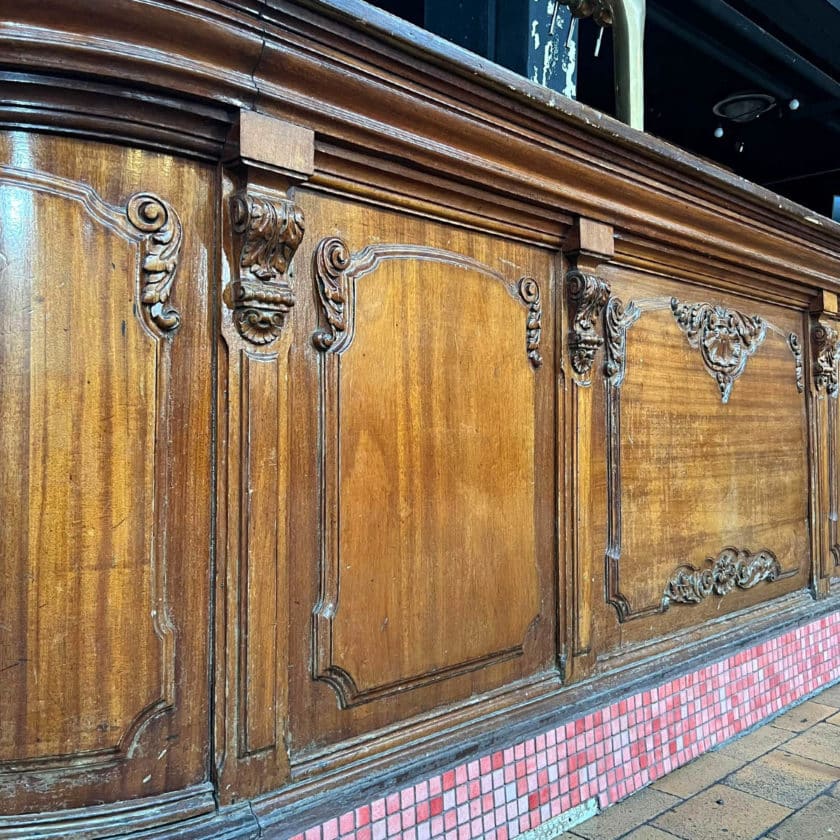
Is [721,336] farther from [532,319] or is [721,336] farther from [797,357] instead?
[532,319]

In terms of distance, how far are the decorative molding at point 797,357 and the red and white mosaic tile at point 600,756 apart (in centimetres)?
120

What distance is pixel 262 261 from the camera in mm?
1796

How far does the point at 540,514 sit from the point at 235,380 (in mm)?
1188

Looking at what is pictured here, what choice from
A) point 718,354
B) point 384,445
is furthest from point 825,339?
point 384,445

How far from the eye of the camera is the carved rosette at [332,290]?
6.40 ft

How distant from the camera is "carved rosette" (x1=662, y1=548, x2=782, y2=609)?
3072mm

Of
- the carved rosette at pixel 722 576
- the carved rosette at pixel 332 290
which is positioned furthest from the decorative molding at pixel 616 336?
the carved rosette at pixel 332 290

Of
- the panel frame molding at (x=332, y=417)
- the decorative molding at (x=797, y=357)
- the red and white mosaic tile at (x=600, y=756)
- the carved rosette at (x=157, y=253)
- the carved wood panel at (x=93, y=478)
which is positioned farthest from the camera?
the decorative molding at (x=797, y=357)

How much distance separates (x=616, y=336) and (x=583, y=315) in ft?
0.82

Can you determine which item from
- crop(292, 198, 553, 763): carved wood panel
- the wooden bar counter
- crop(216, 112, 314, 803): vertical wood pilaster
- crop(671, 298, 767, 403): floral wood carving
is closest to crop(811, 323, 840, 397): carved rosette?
crop(671, 298, 767, 403): floral wood carving

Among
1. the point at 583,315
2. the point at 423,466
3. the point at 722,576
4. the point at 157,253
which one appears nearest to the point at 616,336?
the point at 583,315

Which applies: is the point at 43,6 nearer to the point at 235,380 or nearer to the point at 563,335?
the point at 235,380

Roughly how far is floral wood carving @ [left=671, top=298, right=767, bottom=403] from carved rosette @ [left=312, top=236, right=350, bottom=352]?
5.44 feet

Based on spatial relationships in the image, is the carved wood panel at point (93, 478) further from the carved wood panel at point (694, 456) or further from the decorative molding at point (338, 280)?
the carved wood panel at point (694, 456)
